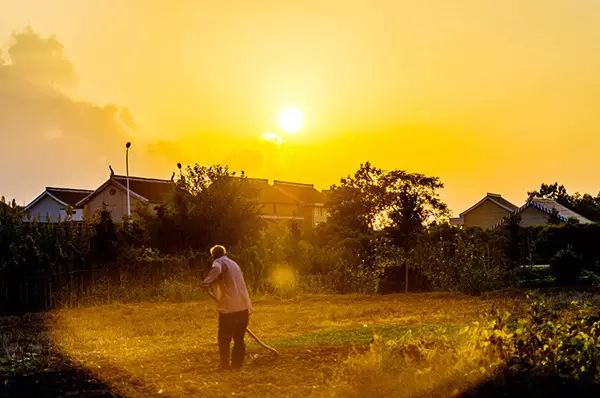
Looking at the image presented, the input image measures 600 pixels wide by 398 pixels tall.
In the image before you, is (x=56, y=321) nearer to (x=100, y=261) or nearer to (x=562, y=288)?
(x=100, y=261)

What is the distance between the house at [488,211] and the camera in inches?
2741

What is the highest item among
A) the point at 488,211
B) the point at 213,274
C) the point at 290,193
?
the point at 290,193

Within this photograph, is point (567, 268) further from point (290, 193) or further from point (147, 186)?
point (290, 193)

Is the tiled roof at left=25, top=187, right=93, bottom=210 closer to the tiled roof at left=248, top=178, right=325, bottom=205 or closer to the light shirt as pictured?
the tiled roof at left=248, top=178, right=325, bottom=205

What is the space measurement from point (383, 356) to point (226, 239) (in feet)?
70.1

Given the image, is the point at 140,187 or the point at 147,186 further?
the point at 147,186

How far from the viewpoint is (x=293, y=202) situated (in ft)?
248

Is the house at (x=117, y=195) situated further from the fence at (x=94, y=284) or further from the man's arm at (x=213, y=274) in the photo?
the man's arm at (x=213, y=274)

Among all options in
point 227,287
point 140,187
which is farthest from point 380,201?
point 227,287

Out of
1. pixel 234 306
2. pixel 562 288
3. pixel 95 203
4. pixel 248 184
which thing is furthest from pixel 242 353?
pixel 95 203

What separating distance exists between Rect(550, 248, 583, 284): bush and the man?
18.9 metres

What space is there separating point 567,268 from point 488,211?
45.1 meters

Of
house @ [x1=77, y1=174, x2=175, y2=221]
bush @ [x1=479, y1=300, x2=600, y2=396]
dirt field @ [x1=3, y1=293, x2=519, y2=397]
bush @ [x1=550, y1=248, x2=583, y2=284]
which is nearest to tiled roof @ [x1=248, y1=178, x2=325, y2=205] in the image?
house @ [x1=77, y1=174, x2=175, y2=221]

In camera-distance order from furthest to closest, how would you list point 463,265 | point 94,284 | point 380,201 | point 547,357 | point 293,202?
point 293,202, point 380,201, point 463,265, point 94,284, point 547,357
